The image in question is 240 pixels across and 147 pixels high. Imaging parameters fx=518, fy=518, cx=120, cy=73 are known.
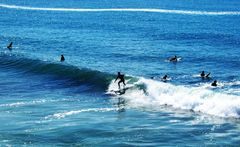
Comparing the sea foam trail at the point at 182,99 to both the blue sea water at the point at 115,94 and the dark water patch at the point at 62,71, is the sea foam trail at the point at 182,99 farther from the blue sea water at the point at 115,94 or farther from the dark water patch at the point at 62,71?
the dark water patch at the point at 62,71

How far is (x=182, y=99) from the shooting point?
54594 millimetres

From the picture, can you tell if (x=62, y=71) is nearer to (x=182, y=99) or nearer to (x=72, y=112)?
(x=182, y=99)

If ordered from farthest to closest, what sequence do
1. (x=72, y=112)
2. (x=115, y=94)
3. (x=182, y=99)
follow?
(x=115, y=94), (x=182, y=99), (x=72, y=112)

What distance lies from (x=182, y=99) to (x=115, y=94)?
30.4 feet

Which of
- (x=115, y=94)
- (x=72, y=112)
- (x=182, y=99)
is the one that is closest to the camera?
(x=72, y=112)

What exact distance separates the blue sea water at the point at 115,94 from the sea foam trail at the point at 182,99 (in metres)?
0.10

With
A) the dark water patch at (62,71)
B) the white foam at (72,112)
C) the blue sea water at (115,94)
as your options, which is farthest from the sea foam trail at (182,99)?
the white foam at (72,112)

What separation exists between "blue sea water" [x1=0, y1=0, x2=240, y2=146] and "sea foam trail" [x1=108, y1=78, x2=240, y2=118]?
0.10m

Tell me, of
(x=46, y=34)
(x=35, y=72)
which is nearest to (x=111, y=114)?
(x=35, y=72)

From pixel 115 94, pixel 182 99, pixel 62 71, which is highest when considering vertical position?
pixel 62 71

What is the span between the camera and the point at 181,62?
85625 millimetres

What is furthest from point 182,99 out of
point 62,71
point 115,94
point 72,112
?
point 62,71

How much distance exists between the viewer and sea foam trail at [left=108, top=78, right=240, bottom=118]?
49.5m

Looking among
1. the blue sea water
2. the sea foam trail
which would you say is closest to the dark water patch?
the blue sea water
